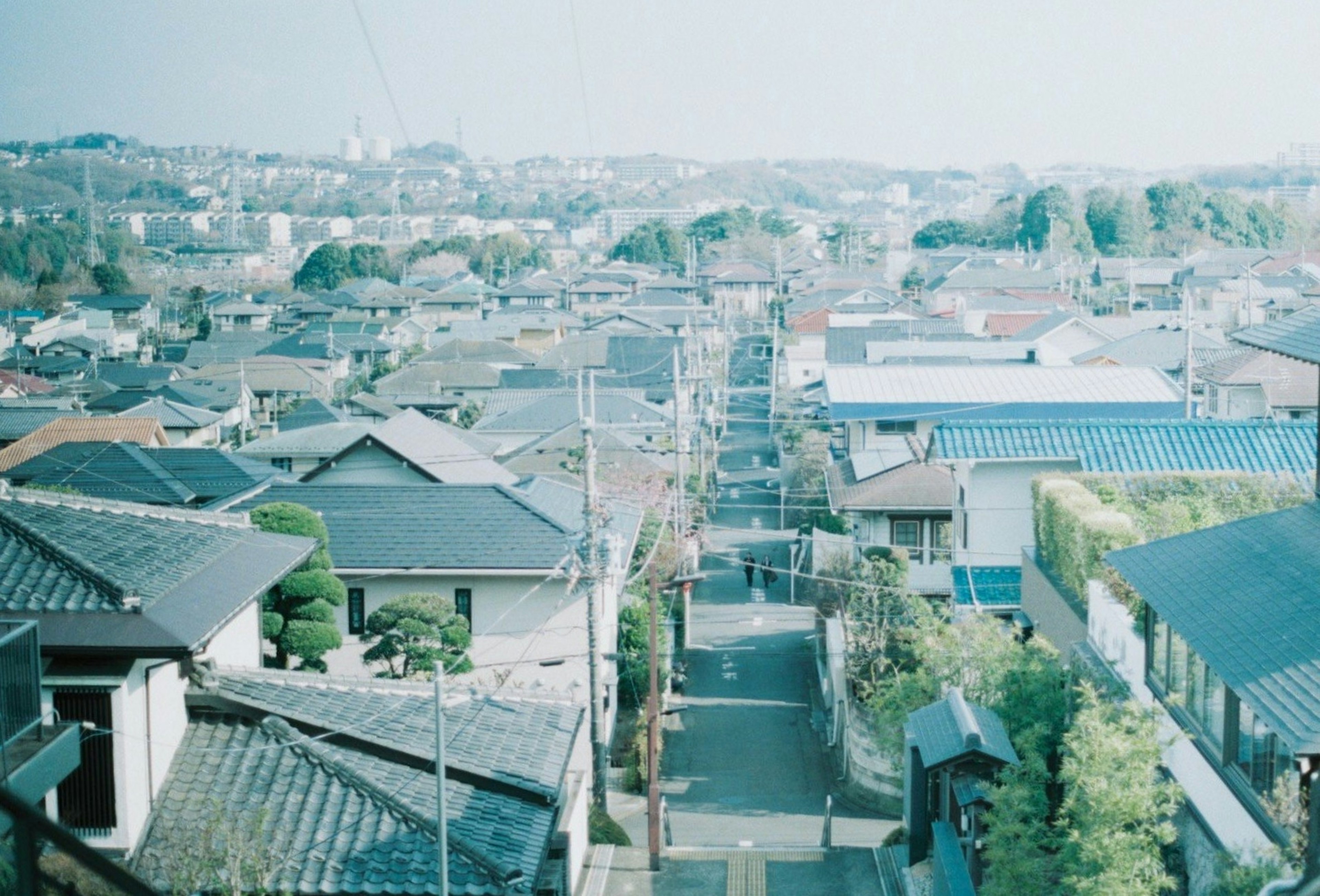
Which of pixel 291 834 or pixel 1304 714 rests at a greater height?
pixel 1304 714

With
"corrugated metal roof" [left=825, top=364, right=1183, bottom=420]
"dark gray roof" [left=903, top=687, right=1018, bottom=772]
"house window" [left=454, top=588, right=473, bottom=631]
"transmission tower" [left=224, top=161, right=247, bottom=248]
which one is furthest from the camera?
"transmission tower" [left=224, top=161, right=247, bottom=248]

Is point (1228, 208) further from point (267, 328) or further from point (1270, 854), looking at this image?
point (1270, 854)

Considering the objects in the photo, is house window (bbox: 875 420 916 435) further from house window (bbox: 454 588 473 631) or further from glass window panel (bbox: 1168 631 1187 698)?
glass window panel (bbox: 1168 631 1187 698)

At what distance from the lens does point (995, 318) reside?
41.8 meters

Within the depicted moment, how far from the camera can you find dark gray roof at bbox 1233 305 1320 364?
7.00m

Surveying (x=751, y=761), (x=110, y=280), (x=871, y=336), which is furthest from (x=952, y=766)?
(x=110, y=280)

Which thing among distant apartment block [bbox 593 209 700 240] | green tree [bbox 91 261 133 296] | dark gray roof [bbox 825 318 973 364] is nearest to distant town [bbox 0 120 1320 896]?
dark gray roof [bbox 825 318 973 364]

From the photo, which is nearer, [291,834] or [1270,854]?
[1270,854]

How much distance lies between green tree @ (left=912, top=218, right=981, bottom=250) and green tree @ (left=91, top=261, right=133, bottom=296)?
50.4 m

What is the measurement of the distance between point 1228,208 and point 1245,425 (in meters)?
67.4

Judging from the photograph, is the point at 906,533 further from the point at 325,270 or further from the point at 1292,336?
the point at 325,270

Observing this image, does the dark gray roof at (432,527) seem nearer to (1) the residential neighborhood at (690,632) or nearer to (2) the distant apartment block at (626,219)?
(1) the residential neighborhood at (690,632)

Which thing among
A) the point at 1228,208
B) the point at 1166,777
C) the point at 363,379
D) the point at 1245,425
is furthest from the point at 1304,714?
the point at 1228,208

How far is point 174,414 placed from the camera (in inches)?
1374
